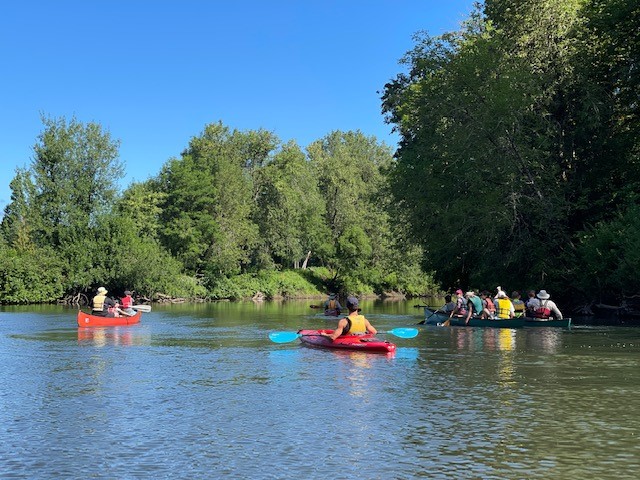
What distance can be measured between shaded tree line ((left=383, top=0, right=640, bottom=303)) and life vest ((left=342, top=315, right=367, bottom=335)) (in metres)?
17.6

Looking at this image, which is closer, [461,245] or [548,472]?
[548,472]

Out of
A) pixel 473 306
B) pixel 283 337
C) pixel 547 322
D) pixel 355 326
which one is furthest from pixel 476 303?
pixel 355 326

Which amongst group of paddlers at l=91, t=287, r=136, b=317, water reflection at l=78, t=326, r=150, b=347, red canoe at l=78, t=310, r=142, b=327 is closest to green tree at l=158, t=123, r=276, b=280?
group of paddlers at l=91, t=287, r=136, b=317

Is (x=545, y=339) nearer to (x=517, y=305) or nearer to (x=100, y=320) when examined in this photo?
(x=517, y=305)

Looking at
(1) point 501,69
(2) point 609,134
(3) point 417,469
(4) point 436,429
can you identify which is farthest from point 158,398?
(2) point 609,134

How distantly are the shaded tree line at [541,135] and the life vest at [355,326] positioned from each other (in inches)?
692

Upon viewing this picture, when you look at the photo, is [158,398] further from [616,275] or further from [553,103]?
[553,103]

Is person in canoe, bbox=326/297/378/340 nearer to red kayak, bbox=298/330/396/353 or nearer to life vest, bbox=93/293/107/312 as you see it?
red kayak, bbox=298/330/396/353

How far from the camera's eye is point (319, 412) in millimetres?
12734

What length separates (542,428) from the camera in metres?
11.4

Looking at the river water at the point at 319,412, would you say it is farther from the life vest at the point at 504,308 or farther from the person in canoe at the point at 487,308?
the person in canoe at the point at 487,308

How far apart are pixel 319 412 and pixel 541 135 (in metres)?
29.6

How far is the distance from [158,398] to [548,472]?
25.1 ft

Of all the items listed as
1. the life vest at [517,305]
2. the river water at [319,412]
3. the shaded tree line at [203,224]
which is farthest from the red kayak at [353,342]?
the shaded tree line at [203,224]
